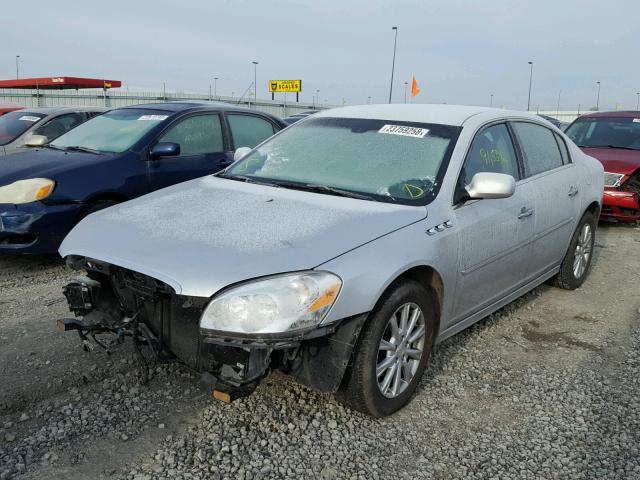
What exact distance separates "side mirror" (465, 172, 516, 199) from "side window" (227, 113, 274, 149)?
382cm

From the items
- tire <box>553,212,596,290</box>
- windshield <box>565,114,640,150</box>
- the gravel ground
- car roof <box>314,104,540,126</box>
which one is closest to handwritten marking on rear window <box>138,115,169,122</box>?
car roof <box>314,104,540,126</box>

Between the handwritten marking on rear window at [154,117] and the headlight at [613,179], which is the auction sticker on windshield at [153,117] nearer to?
the handwritten marking on rear window at [154,117]

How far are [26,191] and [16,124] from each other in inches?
166

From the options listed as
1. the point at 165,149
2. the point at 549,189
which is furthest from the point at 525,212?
the point at 165,149

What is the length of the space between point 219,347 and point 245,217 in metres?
0.79

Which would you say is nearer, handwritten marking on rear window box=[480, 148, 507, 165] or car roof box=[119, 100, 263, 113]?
handwritten marking on rear window box=[480, 148, 507, 165]

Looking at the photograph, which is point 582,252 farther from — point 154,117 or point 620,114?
point 620,114

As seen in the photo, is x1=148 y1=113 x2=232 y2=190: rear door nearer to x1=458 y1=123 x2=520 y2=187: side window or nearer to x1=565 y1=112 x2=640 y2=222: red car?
x1=458 y1=123 x2=520 y2=187: side window

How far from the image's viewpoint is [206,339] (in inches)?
98.7

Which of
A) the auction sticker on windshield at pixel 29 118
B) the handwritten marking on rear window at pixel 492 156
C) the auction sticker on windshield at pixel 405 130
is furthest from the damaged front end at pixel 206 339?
the auction sticker on windshield at pixel 29 118

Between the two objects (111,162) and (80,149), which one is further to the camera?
(80,149)

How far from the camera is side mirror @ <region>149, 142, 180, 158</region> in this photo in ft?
18.5

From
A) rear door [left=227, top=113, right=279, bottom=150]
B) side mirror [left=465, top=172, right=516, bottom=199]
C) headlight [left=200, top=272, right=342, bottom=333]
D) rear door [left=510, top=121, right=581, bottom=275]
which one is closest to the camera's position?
headlight [left=200, top=272, right=342, bottom=333]

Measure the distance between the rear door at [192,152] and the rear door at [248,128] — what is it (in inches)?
6.7
